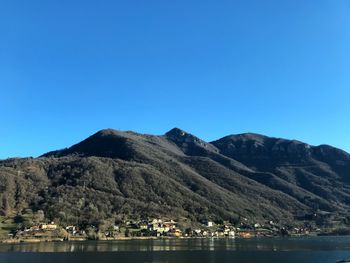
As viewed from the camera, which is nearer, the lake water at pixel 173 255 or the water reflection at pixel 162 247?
the lake water at pixel 173 255

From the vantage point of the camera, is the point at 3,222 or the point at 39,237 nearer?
the point at 39,237

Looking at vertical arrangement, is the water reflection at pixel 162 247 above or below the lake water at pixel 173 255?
above

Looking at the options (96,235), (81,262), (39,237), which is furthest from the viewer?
(96,235)

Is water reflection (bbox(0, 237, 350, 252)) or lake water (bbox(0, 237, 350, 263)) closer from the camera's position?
lake water (bbox(0, 237, 350, 263))

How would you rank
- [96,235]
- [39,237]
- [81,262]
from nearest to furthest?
[81,262] → [39,237] → [96,235]

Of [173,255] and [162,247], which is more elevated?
[162,247]

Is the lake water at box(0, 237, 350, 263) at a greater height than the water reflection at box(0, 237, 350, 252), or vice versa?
the water reflection at box(0, 237, 350, 252)

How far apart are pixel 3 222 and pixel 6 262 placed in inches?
4974

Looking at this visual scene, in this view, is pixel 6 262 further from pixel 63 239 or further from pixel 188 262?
pixel 63 239

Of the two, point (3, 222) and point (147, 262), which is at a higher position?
point (3, 222)

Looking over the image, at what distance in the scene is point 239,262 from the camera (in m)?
81.5

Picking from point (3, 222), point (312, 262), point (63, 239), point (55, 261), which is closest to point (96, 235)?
point (63, 239)

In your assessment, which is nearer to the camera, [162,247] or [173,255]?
[173,255]

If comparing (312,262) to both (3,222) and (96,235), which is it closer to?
(96,235)
